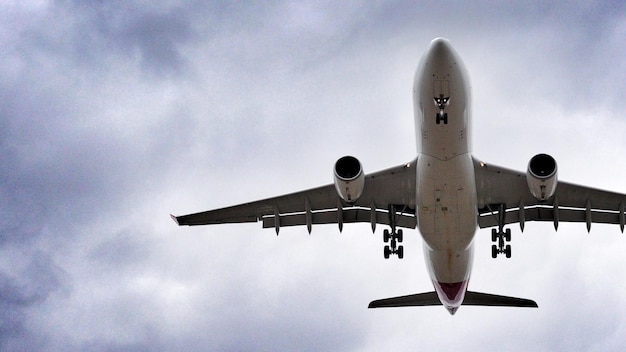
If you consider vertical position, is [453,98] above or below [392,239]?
above

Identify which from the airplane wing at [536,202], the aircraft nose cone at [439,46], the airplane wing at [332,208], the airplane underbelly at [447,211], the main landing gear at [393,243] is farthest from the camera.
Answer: the main landing gear at [393,243]

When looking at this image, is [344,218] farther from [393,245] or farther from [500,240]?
[500,240]

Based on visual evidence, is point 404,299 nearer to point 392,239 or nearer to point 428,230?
point 392,239

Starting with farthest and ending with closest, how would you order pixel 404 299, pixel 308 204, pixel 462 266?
pixel 404 299
pixel 308 204
pixel 462 266

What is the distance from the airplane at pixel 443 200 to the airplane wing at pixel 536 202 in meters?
0.03

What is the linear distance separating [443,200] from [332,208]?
6015mm

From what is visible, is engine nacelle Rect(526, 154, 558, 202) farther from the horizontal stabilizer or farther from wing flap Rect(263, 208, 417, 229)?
the horizontal stabilizer

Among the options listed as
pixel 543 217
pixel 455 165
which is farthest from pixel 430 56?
pixel 543 217

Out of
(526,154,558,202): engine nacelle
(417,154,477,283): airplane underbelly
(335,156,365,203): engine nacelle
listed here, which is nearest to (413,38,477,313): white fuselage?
(417,154,477,283): airplane underbelly

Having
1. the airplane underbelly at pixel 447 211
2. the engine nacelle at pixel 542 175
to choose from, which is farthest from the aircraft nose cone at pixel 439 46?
the engine nacelle at pixel 542 175

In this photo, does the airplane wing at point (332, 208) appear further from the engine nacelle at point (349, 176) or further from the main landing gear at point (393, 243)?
the engine nacelle at point (349, 176)

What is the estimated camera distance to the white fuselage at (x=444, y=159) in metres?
21.5

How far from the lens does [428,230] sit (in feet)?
79.2

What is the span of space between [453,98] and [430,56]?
4.46 ft
